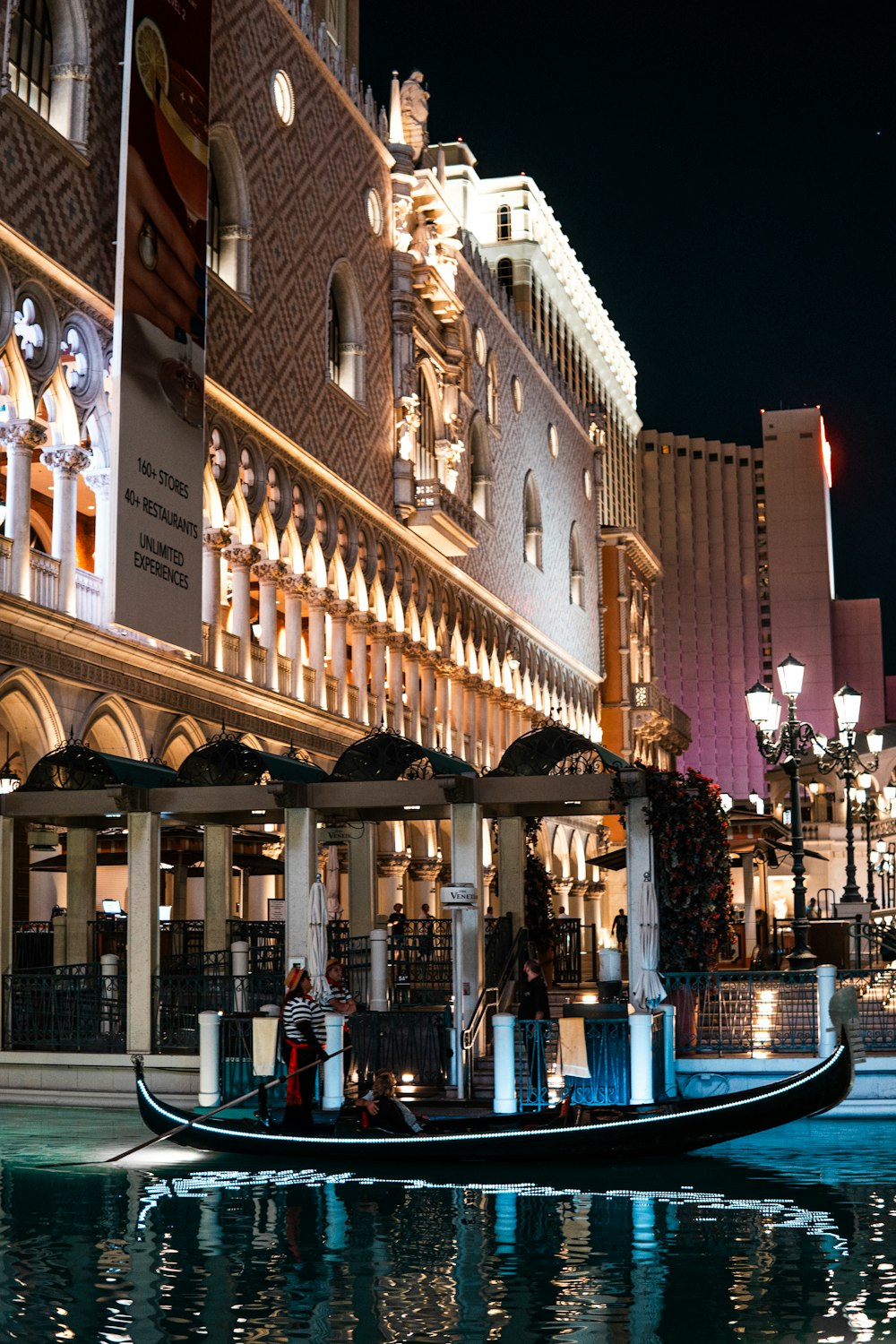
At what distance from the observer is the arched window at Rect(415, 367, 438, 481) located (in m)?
34.3

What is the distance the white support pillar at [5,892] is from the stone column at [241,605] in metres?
8.81

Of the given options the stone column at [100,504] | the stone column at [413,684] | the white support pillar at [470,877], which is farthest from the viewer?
the stone column at [413,684]

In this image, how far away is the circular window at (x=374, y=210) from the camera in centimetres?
3108

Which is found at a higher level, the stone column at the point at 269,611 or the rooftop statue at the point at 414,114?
the rooftop statue at the point at 414,114

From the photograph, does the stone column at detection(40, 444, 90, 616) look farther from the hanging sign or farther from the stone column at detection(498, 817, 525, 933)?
the hanging sign

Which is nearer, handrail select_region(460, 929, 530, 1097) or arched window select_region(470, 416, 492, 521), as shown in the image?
handrail select_region(460, 929, 530, 1097)

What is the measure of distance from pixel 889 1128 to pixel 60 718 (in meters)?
10.4

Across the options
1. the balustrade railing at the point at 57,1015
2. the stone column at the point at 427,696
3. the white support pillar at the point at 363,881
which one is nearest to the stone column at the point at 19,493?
the white support pillar at the point at 363,881

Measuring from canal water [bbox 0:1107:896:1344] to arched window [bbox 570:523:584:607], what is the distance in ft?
126

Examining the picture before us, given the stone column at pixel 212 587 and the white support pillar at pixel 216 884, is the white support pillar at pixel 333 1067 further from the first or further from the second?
the stone column at pixel 212 587

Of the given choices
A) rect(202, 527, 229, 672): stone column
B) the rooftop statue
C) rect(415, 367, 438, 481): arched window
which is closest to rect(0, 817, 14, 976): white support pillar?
rect(202, 527, 229, 672): stone column

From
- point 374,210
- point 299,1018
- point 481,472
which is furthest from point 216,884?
point 481,472

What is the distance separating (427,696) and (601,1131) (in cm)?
2361

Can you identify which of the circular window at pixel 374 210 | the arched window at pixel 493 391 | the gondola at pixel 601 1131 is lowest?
the gondola at pixel 601 1131
